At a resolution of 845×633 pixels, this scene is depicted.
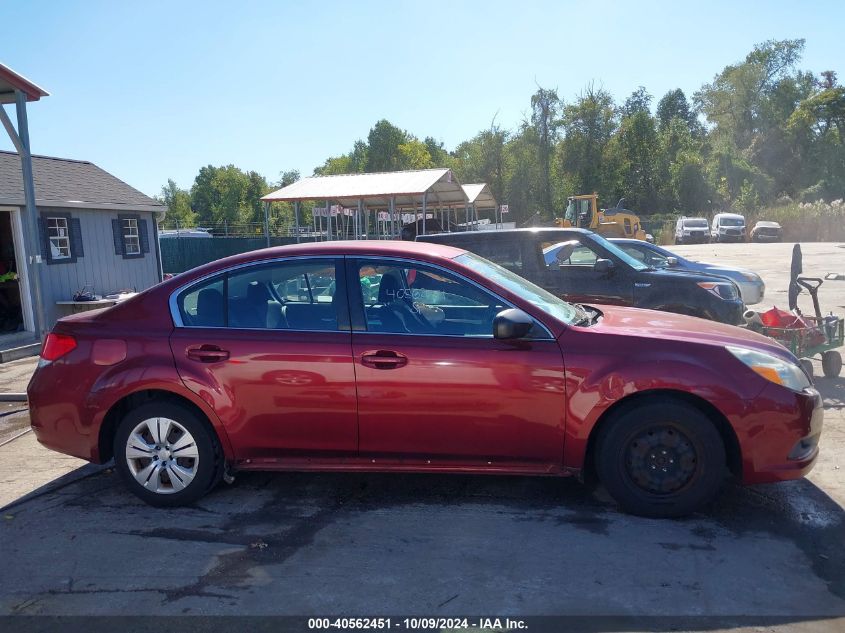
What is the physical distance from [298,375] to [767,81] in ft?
293

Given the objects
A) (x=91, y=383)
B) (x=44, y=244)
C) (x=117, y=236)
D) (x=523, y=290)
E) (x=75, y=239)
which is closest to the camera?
(x=91, y=383)

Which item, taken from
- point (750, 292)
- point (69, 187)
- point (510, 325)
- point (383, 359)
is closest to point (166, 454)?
point (383, 359)

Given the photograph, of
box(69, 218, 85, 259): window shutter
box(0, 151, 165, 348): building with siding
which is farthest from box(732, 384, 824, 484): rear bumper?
box(69, 218, 85, 259): window shutter

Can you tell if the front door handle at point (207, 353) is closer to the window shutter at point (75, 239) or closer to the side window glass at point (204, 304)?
the side window glass at point (204, 304)

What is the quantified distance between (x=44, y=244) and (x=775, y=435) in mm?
14171

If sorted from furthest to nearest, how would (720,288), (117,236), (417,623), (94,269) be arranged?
(117,236) < (94,269) < (720,288) < (417,623)

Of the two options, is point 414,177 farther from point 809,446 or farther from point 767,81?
point 767,81

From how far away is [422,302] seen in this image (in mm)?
4520

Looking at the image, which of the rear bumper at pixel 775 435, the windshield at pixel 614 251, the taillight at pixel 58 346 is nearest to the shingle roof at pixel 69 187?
the taillight at pixel 58 346

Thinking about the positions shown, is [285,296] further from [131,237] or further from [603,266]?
[131,237]

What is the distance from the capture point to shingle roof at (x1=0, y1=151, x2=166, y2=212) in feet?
45.4

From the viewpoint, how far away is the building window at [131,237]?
17.1m

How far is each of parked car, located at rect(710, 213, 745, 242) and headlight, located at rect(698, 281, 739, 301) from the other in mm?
40381

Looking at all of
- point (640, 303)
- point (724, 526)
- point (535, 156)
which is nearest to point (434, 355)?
point (724, 526)
